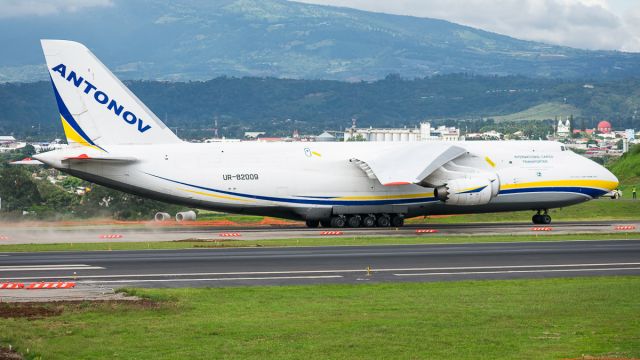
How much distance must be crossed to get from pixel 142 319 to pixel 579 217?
4572cm

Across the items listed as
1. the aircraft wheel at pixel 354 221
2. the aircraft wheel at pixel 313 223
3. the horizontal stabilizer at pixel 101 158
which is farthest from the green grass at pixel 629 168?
the horizontal stabilizer at pixel 101 158

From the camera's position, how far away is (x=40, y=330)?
22016mm

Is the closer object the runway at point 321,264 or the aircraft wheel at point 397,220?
the runway at point 321,264

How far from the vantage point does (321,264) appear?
34.8m

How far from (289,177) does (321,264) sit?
17515mm

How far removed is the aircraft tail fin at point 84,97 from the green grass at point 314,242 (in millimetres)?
8398

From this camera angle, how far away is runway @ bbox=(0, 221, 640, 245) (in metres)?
47.2

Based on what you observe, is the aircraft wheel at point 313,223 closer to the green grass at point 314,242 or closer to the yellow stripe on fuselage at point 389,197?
the yellow stripe on fuselage at point 389,197

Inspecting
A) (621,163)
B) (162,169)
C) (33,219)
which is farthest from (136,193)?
(621,163)

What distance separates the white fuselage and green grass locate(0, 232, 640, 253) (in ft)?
20.7

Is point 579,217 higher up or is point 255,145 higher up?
point 255,145

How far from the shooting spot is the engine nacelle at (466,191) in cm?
5162

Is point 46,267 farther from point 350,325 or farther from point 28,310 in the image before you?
point 350,325

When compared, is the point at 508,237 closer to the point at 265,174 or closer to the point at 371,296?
the point at 265,174
